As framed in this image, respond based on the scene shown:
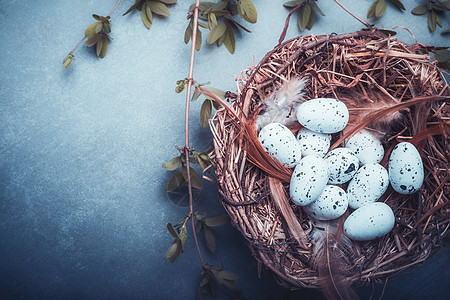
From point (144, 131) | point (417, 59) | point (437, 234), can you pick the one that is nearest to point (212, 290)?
point (144, 131)

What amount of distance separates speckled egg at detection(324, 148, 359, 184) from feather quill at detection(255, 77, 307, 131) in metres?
0.16

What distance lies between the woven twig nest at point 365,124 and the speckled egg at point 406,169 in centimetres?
5

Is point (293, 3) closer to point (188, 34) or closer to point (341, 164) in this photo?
point (188, 34)

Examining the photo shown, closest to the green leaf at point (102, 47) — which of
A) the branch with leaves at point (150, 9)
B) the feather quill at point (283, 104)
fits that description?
the branch with leaves at point (150, 9)

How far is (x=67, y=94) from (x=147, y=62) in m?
0.29

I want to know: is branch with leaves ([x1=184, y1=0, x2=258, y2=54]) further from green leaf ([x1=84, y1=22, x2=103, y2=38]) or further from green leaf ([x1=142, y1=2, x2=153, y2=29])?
green leaf ([x1=84, y1=22, x2=103, y2=38])

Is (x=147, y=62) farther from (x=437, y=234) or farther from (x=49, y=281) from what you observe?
(x=437, y=234)

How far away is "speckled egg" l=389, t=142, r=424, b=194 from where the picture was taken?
94 centimetres

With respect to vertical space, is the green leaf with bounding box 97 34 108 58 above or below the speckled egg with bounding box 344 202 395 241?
above

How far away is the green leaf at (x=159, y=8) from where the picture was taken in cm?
110

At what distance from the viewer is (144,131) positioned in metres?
1.13

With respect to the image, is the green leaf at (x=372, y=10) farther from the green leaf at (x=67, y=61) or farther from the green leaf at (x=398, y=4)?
the green leaf at (x=67, y=61)

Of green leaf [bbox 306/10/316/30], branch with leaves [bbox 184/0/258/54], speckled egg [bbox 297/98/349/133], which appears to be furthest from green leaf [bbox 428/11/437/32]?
branch with leaves [bbox 184/0/258/54]

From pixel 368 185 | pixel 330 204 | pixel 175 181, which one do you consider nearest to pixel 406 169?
pixel 368 185
